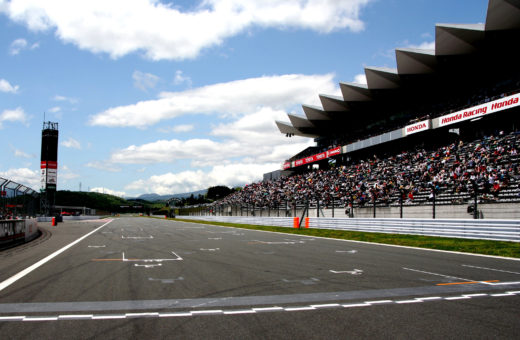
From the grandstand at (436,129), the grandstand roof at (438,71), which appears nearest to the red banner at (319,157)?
the grandstand at (436,129)

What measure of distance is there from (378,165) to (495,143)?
12.8 meters

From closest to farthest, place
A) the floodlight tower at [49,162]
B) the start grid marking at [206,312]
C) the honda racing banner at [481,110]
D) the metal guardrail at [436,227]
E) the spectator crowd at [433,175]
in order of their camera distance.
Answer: the start grid marking at [206,312], the metal guardrail at [436,227], the spectator crowd at [433,175], the honda racing banner at [481,110], the floodlight tower at [49,162]

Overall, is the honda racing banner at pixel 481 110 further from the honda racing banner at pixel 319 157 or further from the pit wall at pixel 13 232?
the pit wall at pixel 13 232

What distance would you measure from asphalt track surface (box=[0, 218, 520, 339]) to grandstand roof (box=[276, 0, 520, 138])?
2708cm

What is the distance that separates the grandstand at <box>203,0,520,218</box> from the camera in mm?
25531

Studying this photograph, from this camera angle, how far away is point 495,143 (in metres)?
28.9

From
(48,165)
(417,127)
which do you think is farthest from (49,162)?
(417,127)

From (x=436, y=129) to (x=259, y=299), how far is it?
3671 centimetres

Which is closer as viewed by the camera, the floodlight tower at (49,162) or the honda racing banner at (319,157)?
the honda racing banner at (319,157)

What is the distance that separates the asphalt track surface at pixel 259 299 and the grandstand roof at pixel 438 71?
27.1 metres

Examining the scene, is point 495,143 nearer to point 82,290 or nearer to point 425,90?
point 425,90

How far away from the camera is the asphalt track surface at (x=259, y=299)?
16.5 feet

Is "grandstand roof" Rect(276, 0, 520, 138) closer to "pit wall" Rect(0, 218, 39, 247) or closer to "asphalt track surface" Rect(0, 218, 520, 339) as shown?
"asphalt track surface" Rect(0, 218, 520, 339)

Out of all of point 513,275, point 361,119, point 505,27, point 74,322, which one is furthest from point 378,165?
point 74,322
